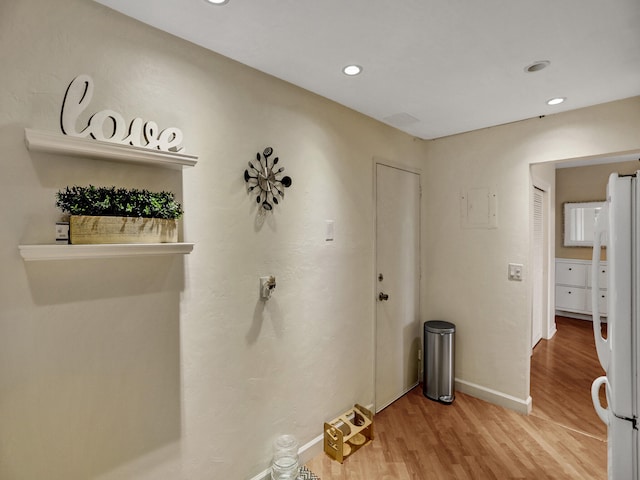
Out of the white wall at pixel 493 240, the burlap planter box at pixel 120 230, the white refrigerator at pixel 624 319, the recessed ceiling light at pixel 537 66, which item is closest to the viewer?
the burlap planter box at pixel 120 230

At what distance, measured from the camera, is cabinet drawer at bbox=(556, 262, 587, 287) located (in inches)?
202

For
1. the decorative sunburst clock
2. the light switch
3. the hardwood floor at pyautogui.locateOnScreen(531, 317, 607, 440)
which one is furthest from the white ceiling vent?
the hardwood floor at pyautogui.locateOnScreen(531, 317, 607, 440)

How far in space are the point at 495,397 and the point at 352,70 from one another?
9.59ft

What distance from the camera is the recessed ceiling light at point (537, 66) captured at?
181cm

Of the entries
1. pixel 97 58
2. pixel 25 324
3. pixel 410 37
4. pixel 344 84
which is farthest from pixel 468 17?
pixel 25 324

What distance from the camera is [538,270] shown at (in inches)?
161

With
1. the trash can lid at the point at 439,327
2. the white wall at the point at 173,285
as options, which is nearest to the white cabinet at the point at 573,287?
the trash can lid at the point at 439,327

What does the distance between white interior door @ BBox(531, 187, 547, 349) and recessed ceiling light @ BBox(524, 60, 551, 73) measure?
221 cm

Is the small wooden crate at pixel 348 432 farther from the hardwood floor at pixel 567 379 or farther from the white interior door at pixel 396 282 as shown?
the hardwood floor at pixel 567 379

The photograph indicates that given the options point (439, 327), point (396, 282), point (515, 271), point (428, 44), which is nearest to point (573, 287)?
point (515, 271)

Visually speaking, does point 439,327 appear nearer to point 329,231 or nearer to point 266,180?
point 329,231

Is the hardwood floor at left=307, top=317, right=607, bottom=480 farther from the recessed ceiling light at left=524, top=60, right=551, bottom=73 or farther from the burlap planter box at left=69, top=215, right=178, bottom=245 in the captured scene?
the recessed ceiling light at left=524, top=60, right=551, bottom=73

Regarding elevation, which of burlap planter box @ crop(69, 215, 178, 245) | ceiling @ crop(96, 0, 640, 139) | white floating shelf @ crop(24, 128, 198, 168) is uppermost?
ceiling @ crop(96, 0, 640, 139)

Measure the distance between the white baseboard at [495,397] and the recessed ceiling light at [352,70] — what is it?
113 inches
